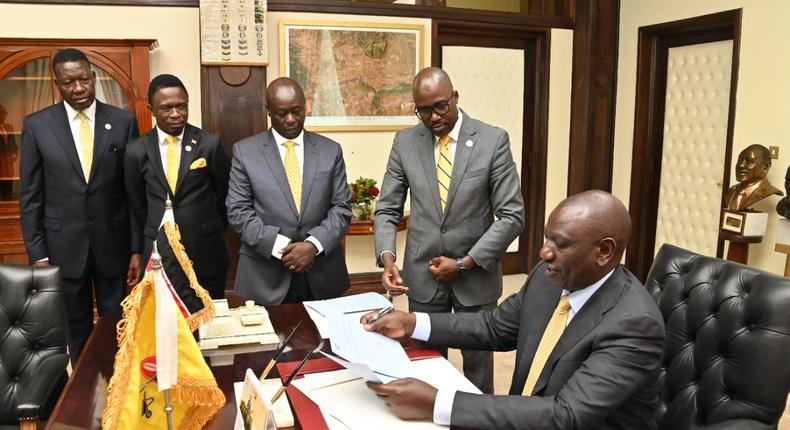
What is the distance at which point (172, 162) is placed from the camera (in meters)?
2.87

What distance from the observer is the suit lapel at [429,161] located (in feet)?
8.25

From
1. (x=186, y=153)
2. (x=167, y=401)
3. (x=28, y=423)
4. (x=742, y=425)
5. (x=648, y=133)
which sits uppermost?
(x=648, y=133)

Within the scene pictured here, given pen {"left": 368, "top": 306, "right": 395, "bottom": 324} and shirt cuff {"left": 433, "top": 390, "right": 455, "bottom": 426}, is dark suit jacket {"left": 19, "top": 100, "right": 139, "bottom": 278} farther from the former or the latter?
shirt cuff {"left": 433, "top": 390, "right": 455, "bottom": 426}

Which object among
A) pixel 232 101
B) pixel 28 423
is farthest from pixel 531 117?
pixel 28 423

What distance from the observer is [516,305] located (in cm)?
183

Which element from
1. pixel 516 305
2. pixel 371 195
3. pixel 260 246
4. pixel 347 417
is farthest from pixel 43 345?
pixel 371 195

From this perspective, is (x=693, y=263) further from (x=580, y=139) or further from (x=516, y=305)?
(x=580, y=139)

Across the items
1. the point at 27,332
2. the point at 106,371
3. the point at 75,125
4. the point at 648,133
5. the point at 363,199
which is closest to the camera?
the point at 106,371

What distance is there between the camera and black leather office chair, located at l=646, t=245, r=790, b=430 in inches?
59.4

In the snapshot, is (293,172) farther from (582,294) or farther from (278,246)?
(582,294)

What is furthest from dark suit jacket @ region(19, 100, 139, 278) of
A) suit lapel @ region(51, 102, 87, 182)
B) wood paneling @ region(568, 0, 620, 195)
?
wood paneling @ region(568, 0, 620, 195)

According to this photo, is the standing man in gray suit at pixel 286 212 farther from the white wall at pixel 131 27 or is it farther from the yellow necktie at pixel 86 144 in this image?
the white wall at pixel 131 27

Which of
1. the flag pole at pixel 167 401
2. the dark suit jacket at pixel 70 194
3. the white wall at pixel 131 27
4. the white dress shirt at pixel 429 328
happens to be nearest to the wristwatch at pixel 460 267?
the white dress shirt at pixel 429 328

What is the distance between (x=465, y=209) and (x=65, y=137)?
1.82m
